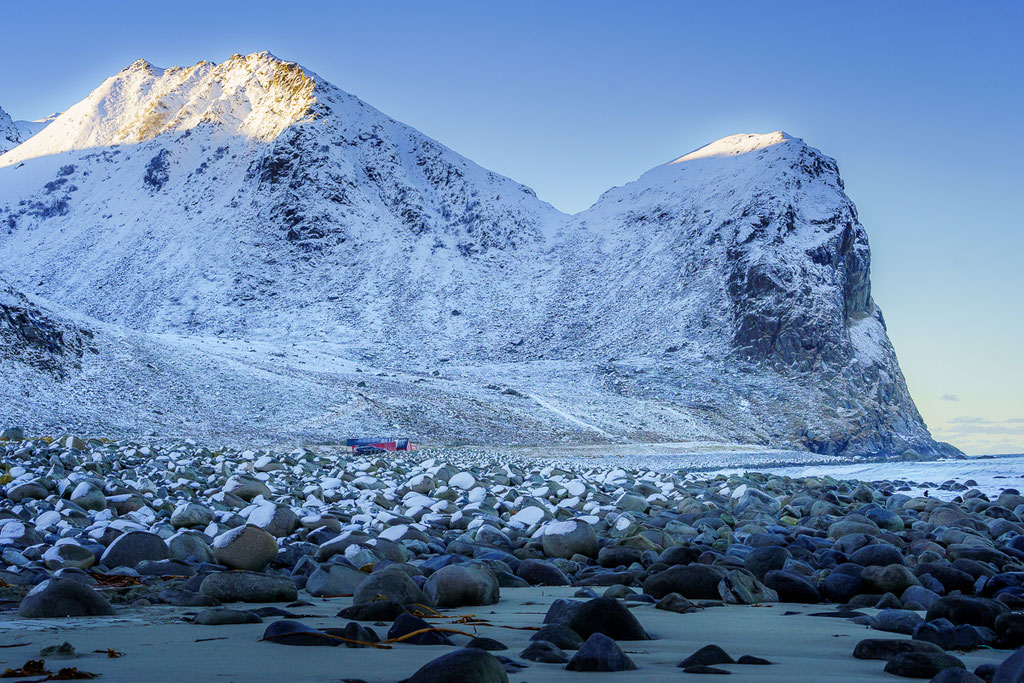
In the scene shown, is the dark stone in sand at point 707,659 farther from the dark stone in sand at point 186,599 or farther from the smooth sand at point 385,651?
the dark stone in sand at point 186,599

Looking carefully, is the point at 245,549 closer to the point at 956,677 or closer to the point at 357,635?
the point at 357,635

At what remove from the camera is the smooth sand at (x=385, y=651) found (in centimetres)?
275

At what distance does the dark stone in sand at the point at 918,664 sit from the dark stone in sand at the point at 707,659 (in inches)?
22.9

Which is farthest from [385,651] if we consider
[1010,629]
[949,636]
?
[1010,629]

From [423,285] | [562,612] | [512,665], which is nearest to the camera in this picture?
[512,665]

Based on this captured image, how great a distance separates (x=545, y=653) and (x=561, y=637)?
0.32 metres

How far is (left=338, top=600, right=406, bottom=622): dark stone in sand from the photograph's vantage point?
420 cm

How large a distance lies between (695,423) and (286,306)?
3907 cm

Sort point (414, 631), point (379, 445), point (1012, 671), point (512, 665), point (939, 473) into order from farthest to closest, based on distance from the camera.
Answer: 1. point (379, 445)
2. point (939, 473)
3. point (414, 631)
4. point (512, 665)
5. point (1012, 671)

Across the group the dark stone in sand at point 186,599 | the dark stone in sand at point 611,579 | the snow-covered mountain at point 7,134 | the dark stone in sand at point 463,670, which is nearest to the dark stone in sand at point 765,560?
the dark stone in sand at point 611,579

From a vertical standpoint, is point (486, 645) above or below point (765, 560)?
above

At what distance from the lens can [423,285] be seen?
7112 cm

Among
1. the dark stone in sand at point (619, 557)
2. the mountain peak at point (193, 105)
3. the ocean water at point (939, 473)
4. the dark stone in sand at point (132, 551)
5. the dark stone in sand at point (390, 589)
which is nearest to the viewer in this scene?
the dark stone in sand at point (390, 589)

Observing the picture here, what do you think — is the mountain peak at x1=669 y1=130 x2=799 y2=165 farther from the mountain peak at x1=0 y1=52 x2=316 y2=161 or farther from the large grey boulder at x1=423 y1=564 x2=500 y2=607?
the large grey boulder at x1=423 y1=564 x2=500 y2=607
